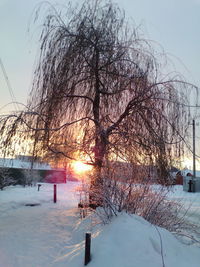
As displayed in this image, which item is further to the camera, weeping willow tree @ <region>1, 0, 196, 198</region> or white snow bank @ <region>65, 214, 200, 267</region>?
weeping willow tree @ <region>1, 0, 196, 198</region>

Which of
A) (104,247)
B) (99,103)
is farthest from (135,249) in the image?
(99,103)

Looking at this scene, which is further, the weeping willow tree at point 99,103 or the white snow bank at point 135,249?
the weeping willow tree at point 99,103

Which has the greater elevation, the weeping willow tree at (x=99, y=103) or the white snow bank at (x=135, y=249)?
the weeping willow tree at (x=99, y=103)

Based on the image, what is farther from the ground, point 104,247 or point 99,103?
point 99,103

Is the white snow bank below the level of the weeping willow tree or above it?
below

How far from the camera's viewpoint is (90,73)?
6.07 m

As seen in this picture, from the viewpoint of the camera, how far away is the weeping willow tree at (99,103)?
5.30 meters

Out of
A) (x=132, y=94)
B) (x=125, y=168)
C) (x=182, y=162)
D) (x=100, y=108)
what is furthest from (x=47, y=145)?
(x=182, y=162)

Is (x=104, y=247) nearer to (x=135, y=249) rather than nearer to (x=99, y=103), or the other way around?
(x=135, y=249)

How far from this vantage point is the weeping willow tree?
530 centimetres

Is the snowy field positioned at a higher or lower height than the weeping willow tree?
lower

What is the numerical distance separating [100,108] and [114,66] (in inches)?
43.8

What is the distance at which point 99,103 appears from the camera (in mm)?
6207

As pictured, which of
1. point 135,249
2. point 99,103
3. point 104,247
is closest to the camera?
point 135,249
